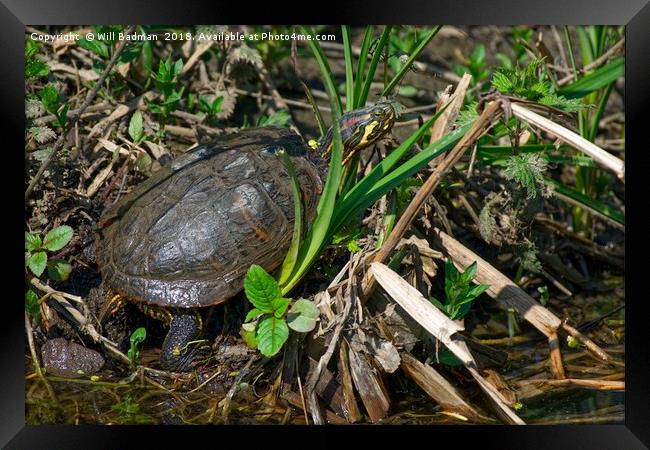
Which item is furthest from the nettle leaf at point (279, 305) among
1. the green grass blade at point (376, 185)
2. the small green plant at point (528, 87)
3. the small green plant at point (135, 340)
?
the small green plant at point (528, 87)

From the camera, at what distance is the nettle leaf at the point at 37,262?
111 inches

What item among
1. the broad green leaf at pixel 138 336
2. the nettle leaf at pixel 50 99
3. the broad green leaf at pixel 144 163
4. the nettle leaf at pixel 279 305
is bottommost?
the broad green leaf at pixel 138 336

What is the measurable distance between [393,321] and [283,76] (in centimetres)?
205

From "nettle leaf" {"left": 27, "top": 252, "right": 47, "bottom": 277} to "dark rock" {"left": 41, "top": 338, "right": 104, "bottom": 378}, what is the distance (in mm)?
286

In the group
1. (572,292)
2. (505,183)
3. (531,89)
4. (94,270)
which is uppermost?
(531,89)

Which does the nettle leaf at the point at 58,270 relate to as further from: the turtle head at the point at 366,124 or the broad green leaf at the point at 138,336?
the turtle head at the point at 366,124

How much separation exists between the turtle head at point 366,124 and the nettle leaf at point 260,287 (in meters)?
0.76

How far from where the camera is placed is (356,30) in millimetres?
4895

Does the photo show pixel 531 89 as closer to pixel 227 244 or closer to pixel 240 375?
pixel 227 244

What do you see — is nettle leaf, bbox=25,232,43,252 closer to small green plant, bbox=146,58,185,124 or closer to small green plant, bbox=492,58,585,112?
small green plant, bbox=146,58,185,124

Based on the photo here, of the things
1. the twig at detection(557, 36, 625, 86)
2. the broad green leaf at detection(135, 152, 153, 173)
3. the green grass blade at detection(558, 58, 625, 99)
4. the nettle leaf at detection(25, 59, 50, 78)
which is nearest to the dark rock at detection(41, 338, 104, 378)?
the broad green leaf at detection(135, 152, 153, 173)

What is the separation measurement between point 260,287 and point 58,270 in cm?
89

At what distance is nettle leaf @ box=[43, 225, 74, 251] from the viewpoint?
286 centimetres
